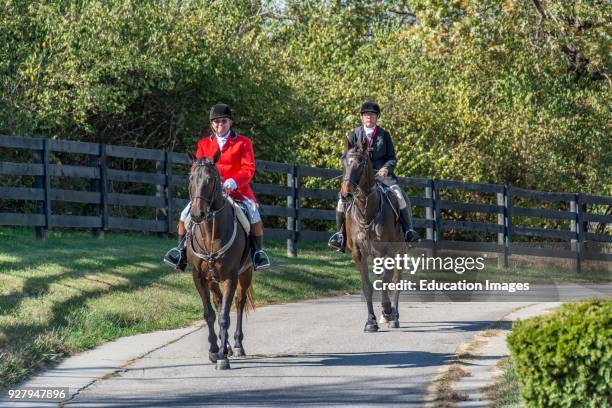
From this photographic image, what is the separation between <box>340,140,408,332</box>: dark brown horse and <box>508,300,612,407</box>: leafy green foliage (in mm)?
6586

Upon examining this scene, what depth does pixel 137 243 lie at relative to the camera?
2033 centimetres

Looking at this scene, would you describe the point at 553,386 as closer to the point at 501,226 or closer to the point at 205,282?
the point at 205,282

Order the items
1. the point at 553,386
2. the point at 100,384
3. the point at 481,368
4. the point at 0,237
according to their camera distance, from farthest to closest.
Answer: the point at 0,237
the point at 481,368
the point at 100,384
the point at 553,386

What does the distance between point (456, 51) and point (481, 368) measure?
1504 cm

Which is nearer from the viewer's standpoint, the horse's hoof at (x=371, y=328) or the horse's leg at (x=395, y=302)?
the horse's hoof at (x=371, y=328)

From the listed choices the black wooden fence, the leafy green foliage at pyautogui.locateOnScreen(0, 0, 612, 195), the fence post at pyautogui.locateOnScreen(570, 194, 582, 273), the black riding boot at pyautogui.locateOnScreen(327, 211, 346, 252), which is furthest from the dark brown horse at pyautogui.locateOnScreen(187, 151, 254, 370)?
the fence post at pyautogui.locateOnScreen(570, 194, 582, 273)

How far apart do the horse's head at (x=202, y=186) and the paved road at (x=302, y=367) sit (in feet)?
5.08

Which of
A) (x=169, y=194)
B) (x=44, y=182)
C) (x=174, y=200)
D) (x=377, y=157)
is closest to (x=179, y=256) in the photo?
(x=377, y=157)

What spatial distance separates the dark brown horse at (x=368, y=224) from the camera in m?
13.9

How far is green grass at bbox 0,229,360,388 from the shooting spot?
11.7 metres

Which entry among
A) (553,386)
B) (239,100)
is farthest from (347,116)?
(553,386)

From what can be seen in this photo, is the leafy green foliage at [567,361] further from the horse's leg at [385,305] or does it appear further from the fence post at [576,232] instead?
the fence post at [576,232]

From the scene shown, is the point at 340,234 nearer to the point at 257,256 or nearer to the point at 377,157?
→ the point at 377,157

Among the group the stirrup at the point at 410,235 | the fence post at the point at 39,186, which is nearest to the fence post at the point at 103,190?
the fence post at the point at 39,186
